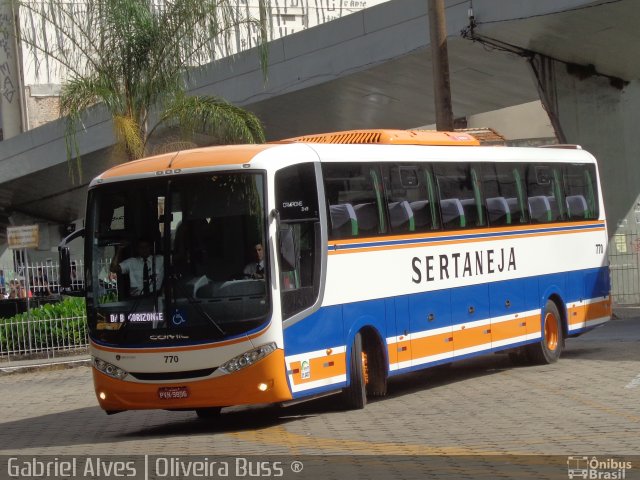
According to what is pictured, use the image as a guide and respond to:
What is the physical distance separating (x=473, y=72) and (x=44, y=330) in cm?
1178

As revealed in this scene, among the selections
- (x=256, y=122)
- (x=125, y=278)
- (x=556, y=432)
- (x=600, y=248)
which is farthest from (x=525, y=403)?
(x=256, y=122)

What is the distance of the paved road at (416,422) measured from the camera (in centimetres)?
1048

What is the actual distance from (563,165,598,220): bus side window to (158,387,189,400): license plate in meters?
8.42

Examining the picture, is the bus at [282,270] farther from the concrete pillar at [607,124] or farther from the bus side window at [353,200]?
the concrete pillar at [607,124]

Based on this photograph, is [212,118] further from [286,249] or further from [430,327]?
[286,249]

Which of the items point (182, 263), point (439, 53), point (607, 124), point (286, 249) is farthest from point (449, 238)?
point (607, 124)

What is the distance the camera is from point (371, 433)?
11.5 metres

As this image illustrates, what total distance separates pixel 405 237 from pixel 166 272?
3495 millimetres

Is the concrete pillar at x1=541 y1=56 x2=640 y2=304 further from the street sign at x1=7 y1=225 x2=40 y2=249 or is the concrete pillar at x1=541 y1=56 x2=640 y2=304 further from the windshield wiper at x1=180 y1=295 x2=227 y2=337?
the windshield wiper at x1=180 y1=295 x2=227 y2=337

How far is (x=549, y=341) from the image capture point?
17984 mm

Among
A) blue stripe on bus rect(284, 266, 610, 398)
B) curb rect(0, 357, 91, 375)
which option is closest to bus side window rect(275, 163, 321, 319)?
blue stripe on bus rect(284, 266, 610, 398)

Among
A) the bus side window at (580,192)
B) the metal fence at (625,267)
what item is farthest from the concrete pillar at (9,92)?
the bus side window at (580,192)

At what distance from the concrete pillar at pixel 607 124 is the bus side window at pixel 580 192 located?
772cm

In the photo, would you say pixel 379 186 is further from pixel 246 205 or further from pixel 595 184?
pixel 595 184
